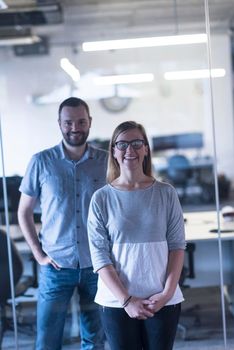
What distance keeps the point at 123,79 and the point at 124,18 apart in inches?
34.9

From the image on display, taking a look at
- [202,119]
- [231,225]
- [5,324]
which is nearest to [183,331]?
[231,225]

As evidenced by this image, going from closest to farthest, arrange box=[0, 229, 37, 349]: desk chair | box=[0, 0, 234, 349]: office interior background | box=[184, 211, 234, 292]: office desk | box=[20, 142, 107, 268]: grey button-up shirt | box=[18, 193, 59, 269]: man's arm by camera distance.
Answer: box=[20, 142, 107, 268]: grey button-up shirt → box=[18, 193, 59, 269]: man's arm → box=[0, 229, 37, 349]: desk chair → box=[184, 211, 234, 292]: office desk → box=[0, 0, 234, 349]: office interior background

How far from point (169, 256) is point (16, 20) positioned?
16.3 feet

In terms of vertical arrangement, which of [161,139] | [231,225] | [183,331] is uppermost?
[161,139]

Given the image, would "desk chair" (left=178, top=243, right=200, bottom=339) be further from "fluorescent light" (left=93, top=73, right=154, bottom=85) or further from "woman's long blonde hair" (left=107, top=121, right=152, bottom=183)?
"fluorescent light" (left=93, top=73, right=154, bottom=85)

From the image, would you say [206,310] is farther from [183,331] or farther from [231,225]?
[231,225]

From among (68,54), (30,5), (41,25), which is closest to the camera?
(30,5)

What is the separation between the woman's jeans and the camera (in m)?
2.01

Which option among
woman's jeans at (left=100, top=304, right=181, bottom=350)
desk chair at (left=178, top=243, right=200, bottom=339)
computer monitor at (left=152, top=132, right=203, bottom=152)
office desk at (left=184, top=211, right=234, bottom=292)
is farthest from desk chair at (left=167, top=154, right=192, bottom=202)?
woman's jeans at (left=100, top=304, right=181, bottom=350)

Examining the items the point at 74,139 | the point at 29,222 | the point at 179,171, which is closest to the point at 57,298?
the point at 29,222

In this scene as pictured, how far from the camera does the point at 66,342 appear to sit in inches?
140

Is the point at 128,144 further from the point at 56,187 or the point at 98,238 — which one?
the point at 56,187

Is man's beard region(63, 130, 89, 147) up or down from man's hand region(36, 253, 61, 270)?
up

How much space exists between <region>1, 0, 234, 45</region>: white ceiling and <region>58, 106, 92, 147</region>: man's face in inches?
111
